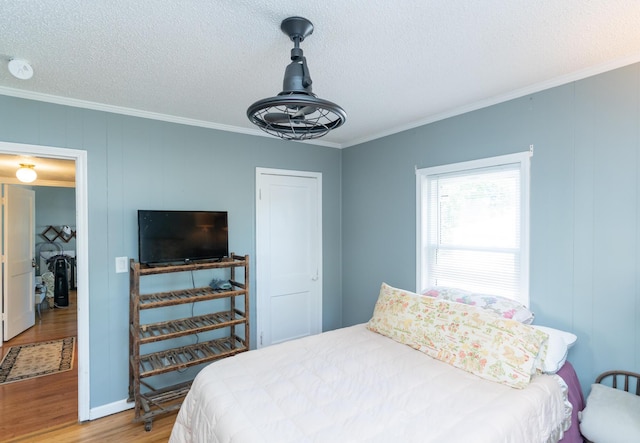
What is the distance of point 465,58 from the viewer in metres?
1.89

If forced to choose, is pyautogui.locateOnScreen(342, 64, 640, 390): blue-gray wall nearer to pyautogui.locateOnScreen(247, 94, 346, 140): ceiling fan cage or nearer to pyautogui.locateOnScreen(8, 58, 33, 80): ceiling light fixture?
pyautogui.locateOnScreen(247, 94, 346, 140): ceiling fan cage

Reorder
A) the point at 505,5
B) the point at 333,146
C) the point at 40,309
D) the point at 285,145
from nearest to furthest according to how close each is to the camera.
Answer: the point at 505,5
the point at 285,145
the point at 333,146
the point at 40,309

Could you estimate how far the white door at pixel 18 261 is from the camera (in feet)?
13.7

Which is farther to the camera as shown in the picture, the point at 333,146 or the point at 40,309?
the point at 40,309

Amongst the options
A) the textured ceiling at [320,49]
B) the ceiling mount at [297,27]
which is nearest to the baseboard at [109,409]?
the textured ceiling at [320,49]

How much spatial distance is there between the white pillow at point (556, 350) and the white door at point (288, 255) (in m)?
2.37

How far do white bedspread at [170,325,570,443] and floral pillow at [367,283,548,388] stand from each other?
0.23 feet

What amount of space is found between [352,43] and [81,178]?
2252 mm

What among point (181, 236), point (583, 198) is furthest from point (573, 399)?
point (181, 236)

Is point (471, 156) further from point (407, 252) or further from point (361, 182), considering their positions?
point (361, 182)

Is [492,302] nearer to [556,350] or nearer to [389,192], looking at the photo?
[556,350]

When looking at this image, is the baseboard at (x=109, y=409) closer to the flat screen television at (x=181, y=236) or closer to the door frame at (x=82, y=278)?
the door frame at (x=82, y=278)

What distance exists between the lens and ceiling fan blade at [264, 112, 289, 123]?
4.91 feet

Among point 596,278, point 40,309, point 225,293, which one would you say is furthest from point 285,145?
point 40,309
